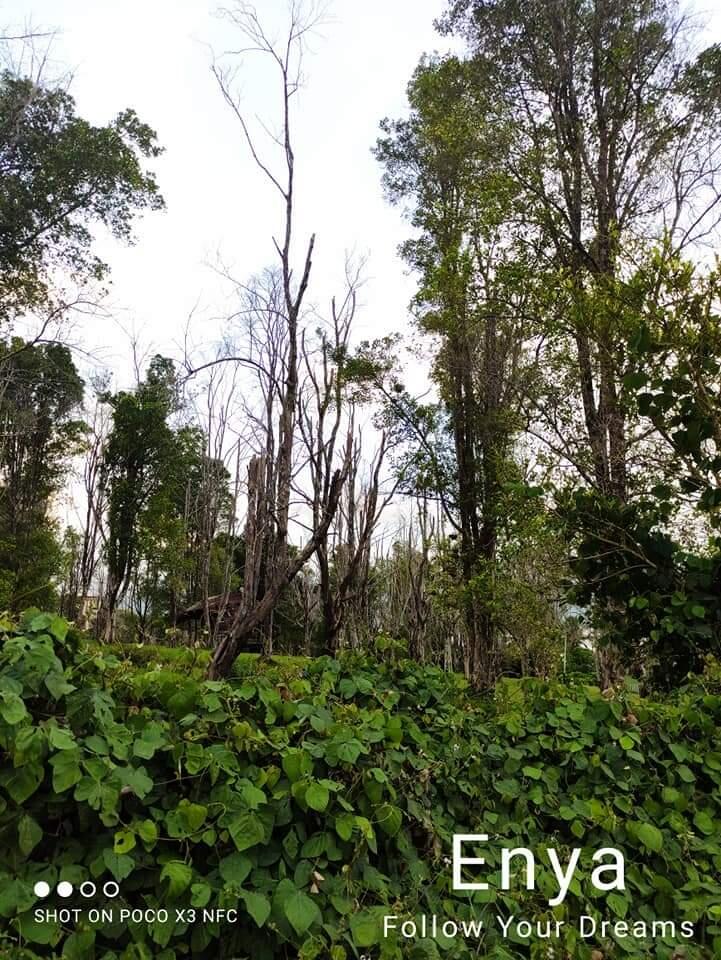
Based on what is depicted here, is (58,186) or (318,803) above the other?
(58,186)

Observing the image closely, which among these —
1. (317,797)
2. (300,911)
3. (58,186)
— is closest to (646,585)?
(317,797)

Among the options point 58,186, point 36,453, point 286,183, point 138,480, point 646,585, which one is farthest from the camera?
point 138,480

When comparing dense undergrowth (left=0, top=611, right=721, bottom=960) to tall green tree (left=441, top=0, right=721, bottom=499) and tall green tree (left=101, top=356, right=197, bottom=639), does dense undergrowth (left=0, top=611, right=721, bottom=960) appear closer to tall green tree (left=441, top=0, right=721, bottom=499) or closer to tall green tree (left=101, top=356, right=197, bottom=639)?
tall green tree (left=441, top=0, right=721, bottom=499)

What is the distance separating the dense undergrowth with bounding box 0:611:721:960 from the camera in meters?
1.35

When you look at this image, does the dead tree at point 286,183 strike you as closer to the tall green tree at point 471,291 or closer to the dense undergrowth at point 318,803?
the tall green tree at point 471,291

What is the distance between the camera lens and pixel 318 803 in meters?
1.52

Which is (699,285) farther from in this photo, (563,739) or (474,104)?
(474,104)

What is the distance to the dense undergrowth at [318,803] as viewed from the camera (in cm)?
135

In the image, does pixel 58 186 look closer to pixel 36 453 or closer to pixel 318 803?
pixel 36 453

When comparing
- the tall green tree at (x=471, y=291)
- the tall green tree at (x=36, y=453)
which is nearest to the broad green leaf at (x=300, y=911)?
the tall green tree at (x=471, y=291)

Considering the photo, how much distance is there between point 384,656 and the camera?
2.54 m

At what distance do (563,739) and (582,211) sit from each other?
676 centimetres

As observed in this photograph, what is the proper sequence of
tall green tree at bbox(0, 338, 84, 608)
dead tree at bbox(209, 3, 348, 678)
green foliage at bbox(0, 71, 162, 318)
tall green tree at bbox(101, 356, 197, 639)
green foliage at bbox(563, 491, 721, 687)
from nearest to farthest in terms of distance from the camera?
green foliage at bbox(563, 491, 721, 687), dead tree at bbox(209, 3, 348, 678), green foliage at bbox(0, 71, 162, 318), tall green tree at bbox(0, 338, 84, 608), tall green tree at bbox(101, 356, 197, 639)

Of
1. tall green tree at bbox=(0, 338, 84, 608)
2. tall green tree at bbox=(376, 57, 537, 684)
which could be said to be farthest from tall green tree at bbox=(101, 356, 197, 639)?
tall green tree at bbox=(376, 57, 537, 684)
